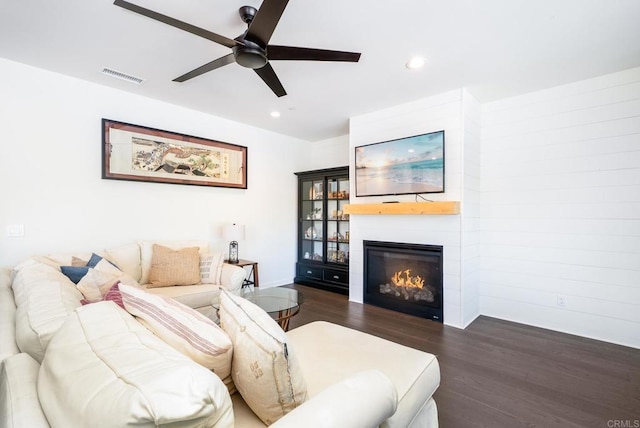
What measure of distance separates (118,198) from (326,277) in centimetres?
300

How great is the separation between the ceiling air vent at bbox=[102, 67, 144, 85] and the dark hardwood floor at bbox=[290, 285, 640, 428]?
3.02 meters

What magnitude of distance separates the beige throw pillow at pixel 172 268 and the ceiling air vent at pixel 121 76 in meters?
1.73

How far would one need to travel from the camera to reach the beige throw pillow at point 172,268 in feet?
10.1

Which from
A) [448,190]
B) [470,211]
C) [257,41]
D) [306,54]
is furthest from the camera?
[470,211]

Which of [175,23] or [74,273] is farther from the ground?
[175,23]

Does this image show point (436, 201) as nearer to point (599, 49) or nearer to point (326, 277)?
point (599, 49)

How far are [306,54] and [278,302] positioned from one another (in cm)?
198

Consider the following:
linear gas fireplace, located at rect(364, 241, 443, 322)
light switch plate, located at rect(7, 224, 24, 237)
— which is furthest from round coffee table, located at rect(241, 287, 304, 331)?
light switch plate, located at rect(7, 224, 24, 237)

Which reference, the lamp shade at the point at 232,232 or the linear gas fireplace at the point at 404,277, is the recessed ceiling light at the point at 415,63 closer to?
the linear gas fireplace at the point at 404,277

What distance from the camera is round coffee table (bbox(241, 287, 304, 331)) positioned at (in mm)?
2371

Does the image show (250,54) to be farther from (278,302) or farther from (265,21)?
(278,302)

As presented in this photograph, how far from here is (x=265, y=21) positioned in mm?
1710

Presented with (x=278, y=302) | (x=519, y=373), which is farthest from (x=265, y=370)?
(x=519, y=373)

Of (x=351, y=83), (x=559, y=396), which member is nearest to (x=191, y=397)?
(x=559, y=396)
